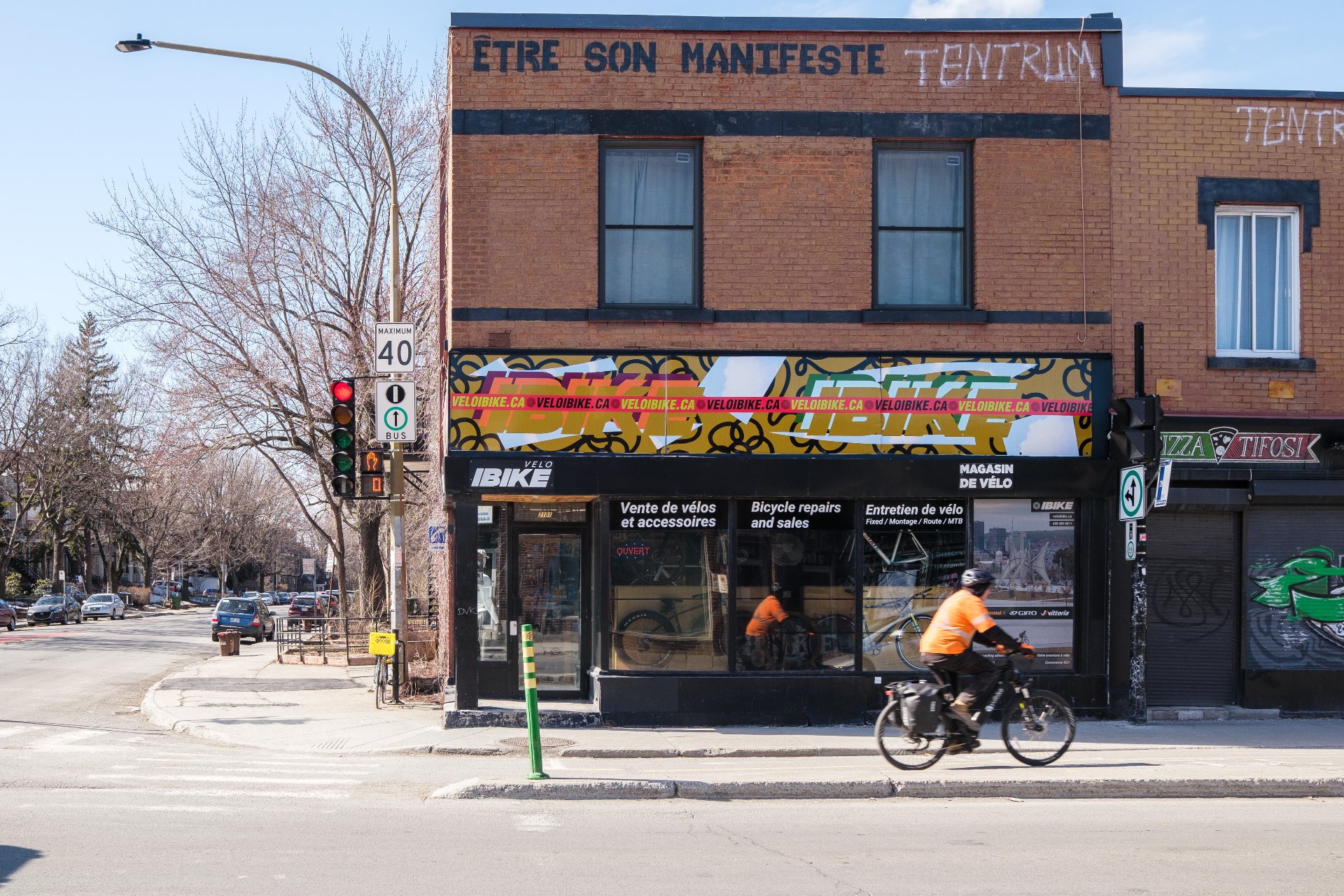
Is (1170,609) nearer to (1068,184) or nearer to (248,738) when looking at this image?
(1068,184)

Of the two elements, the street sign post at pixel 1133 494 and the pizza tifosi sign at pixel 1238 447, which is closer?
the street sign post at pixel 1133 494

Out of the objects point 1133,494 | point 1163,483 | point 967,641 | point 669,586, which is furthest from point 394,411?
point 1163,483

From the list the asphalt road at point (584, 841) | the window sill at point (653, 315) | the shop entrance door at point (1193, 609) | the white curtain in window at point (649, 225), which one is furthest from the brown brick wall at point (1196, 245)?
the asphalt road at point (584, 841)

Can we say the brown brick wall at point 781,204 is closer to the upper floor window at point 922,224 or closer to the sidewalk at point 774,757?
the upper floor window at point 922,224

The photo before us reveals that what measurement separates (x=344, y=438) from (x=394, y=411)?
110 centimetres

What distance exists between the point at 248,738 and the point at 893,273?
966cm

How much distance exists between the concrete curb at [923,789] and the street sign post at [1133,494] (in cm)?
392

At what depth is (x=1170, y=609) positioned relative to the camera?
15.0 meters

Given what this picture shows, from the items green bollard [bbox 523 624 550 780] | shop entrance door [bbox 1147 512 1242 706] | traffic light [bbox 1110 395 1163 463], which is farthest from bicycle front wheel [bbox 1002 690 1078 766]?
green bollard [bbox 523 624 550 780]

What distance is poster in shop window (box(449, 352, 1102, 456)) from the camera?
47.3ft

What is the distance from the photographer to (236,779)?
11328 mm

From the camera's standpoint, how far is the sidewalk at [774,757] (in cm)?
1051

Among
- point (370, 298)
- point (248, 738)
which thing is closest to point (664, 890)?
point (248, 738)

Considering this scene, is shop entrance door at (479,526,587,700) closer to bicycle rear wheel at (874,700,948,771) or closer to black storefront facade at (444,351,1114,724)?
black storefront facade at (444,351,1114,724)
